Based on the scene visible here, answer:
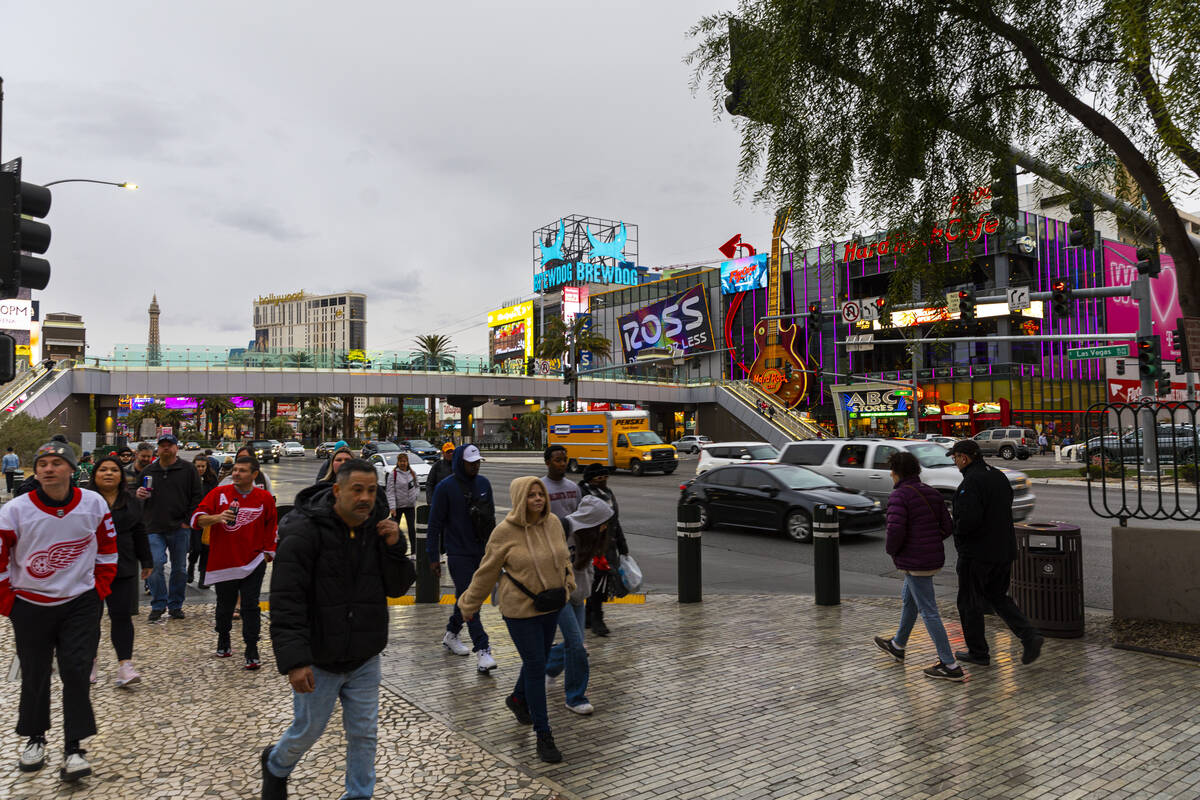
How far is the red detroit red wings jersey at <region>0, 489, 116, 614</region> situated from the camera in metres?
4.46

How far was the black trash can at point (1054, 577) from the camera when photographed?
6965 mm

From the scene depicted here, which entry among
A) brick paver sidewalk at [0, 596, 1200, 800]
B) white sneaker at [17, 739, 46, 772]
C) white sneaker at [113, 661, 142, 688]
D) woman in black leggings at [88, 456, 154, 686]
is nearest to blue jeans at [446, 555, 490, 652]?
brick paver sidewalk at [0, 596, 1200, 800]

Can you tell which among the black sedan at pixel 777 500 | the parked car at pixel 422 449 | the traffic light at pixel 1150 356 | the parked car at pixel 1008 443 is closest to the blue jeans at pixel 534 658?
the black sedan at pixel 777 500

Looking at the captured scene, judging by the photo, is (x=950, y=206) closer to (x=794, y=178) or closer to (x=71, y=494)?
(x=794, y=178)

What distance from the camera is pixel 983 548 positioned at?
242 inches

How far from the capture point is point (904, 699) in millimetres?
5570

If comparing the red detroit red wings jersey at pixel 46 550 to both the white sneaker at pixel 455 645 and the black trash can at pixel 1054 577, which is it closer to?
the white sneaker at pixel 455 645

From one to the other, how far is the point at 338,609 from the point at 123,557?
367 cm

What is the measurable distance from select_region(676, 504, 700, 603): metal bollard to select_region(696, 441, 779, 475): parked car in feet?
42.2

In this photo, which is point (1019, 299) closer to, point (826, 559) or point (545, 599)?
point (826, 559)

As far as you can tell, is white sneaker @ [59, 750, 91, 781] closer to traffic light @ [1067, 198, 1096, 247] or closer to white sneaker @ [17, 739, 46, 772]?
white sneaker @ [17, 739, 46, 772]

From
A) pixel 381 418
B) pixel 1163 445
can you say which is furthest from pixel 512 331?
pixel 1163 445

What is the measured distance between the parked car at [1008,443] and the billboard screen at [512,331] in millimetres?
71350

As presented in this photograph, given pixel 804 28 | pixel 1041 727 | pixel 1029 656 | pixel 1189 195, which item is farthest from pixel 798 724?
pixel 804 28
